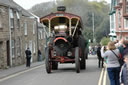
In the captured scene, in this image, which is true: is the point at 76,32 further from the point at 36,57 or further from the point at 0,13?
the point at 36,57

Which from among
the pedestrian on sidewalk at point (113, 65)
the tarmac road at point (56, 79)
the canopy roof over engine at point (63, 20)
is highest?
the canopy roof over engine at point (63, 20)

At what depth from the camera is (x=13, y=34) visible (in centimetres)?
2959

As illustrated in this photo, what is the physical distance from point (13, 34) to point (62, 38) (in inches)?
511

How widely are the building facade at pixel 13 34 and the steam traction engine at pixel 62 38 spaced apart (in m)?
8.04

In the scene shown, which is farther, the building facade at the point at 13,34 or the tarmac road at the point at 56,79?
the building facade at the point at 13,34

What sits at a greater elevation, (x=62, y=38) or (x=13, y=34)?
(x=13, y=34)

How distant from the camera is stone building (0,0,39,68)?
84.9ft

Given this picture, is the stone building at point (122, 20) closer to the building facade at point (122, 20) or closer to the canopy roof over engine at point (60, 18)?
the building facade at point (122, 20)

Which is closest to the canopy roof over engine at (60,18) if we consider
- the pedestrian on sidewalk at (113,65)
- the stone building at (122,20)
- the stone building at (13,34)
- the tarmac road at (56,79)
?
the tarmac road at (56,79)

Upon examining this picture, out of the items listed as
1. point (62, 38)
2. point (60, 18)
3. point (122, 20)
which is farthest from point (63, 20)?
point (122, 20)

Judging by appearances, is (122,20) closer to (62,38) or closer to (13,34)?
(13,34)

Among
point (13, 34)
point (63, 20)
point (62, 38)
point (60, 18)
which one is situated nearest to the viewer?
point (62, 38)

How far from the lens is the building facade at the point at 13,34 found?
25.9 meters

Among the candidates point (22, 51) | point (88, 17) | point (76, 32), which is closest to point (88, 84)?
point (76, 32)
